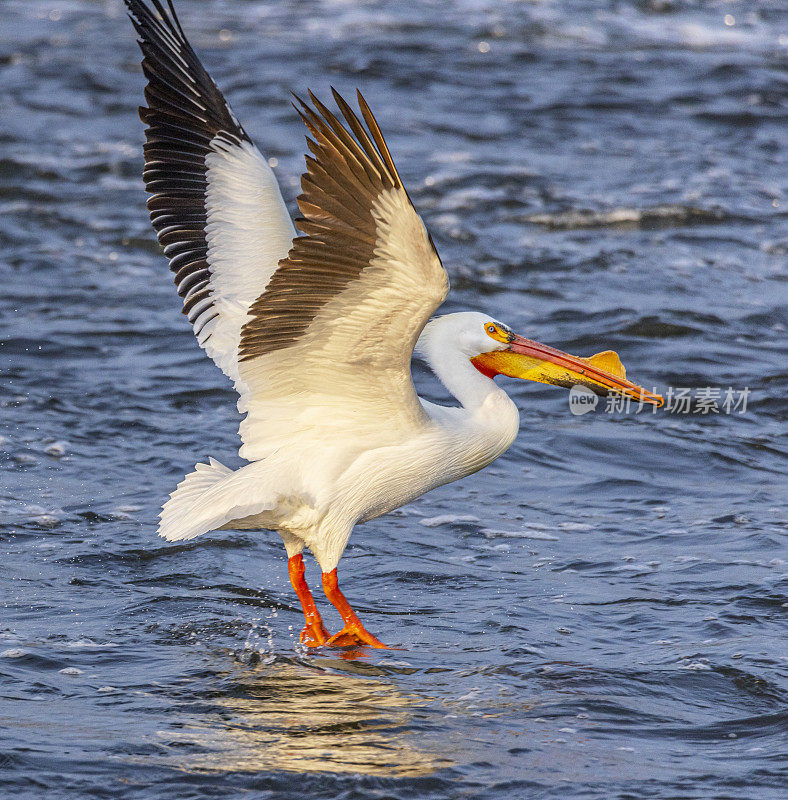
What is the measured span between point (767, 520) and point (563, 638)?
165cm

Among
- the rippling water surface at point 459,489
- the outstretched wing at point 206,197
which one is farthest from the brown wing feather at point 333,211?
→ the rippling water surface at point 459,489

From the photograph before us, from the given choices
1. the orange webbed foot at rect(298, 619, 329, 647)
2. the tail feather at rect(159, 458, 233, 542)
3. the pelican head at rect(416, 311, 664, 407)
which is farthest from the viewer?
the pelican head at rect(416, 311, 664, 407)

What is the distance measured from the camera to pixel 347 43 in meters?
14.4

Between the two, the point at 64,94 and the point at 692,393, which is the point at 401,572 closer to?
the point at 692,393

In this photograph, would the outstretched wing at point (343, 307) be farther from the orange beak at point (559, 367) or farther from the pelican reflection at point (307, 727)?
the pelican reflection at point (307, 727)

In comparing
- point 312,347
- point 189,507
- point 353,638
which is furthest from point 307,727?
point 312,347

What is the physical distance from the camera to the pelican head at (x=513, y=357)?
5113 millimetres

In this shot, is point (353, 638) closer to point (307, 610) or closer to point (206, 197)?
point (307, 610)

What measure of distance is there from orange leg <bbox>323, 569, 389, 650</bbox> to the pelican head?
1039 mm

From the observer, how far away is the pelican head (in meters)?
5.11

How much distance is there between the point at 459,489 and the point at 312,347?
2210 millimetres

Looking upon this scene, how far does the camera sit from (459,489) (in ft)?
21.6

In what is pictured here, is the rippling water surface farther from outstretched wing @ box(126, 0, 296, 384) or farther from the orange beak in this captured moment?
outstretched wing @ box(126, 0, 296, 384)

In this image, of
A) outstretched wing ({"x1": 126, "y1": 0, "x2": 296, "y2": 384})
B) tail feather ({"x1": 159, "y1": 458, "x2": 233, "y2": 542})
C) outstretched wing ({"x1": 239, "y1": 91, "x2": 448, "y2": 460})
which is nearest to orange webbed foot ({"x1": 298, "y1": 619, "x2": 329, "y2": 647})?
tail feather ({"x1": 159, "y1": 458, "x2": 233, "y2": 542})
